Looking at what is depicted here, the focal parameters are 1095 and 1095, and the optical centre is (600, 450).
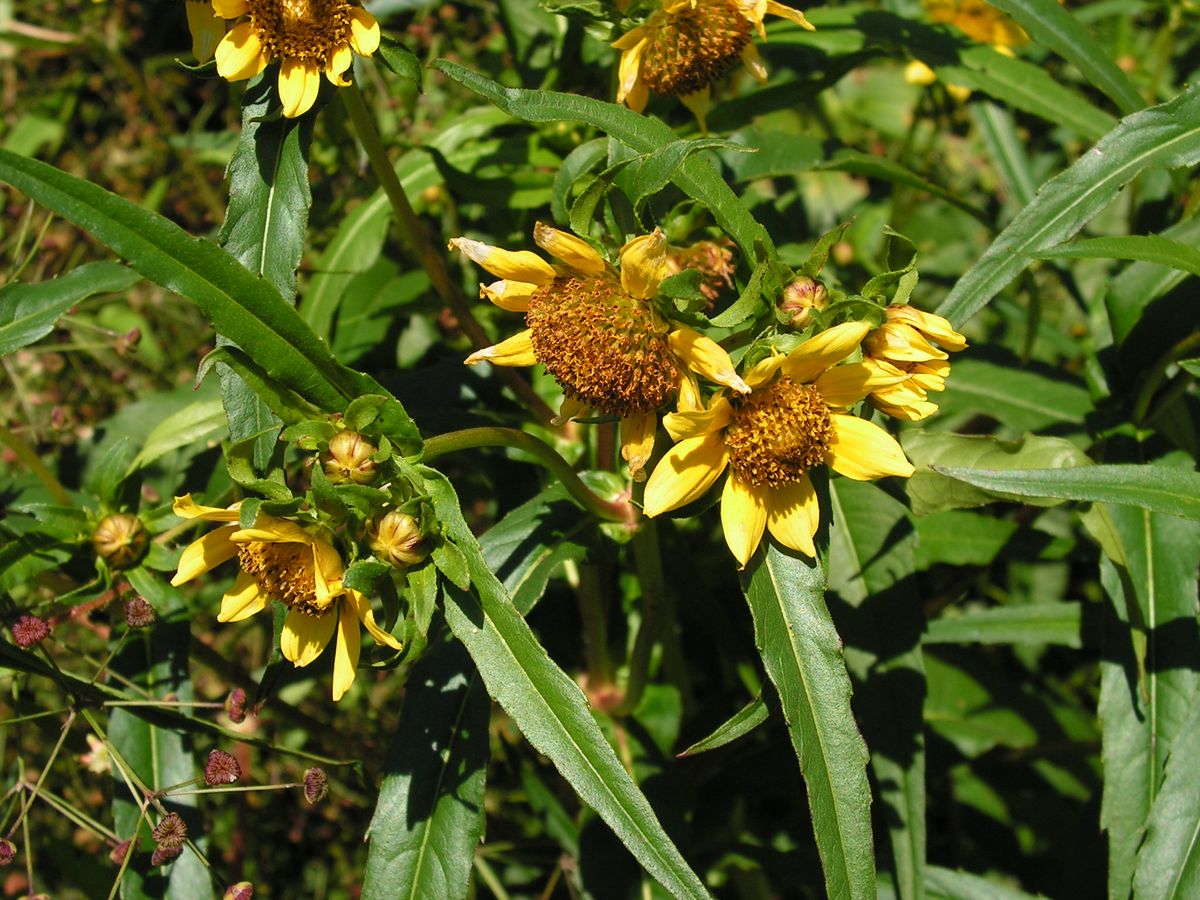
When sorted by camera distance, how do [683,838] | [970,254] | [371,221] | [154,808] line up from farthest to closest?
[970,254] < [371,221] < [683,838] < [154,808]

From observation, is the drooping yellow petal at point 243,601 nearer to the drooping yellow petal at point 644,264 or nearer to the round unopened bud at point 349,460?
the round unopened bud at point 349,460

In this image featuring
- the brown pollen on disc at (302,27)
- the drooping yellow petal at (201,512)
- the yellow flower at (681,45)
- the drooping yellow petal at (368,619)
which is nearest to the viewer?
the drooping yellow petal at (368,619)

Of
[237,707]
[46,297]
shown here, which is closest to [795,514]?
[237,707]

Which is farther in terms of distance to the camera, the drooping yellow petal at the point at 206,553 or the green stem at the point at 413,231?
the green stem at the point at 413,231

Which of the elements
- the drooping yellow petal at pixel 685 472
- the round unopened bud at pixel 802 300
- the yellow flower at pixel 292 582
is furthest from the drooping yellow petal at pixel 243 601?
the round unopened bud at pixel 802 300

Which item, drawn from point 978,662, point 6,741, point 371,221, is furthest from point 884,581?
point 6,741

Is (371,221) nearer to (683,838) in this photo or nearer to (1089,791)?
(683,838)
